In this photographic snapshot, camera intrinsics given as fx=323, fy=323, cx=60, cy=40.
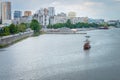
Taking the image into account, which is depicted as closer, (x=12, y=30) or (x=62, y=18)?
(x=12, y=30)

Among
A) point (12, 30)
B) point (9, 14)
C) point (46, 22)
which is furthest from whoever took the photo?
point (9, 14)

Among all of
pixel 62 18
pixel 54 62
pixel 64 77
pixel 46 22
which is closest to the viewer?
pixel 64 77

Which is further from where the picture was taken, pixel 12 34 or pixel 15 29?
pixel 15 29

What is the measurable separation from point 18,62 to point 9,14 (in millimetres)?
54040

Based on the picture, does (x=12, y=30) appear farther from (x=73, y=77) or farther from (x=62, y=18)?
(x=62, y=18)

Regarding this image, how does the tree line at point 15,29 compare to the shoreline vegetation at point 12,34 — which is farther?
the tree line at point 15,29

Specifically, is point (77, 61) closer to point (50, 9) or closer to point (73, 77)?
point (73, 77)

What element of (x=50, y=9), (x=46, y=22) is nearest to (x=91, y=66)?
(x=46, y=22)

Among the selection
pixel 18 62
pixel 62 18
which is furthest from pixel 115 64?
pixel 62 18

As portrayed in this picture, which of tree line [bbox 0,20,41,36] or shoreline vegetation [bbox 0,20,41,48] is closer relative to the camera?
shoreline vegetation [bbox 0,20,41,48]

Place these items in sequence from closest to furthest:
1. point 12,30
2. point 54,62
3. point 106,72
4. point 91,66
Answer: point 106,72
point 91,66
point 54,62
point 12,30

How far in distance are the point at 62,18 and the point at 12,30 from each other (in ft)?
155

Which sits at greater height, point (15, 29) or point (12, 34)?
point (15, 29)

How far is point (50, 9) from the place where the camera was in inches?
3182
